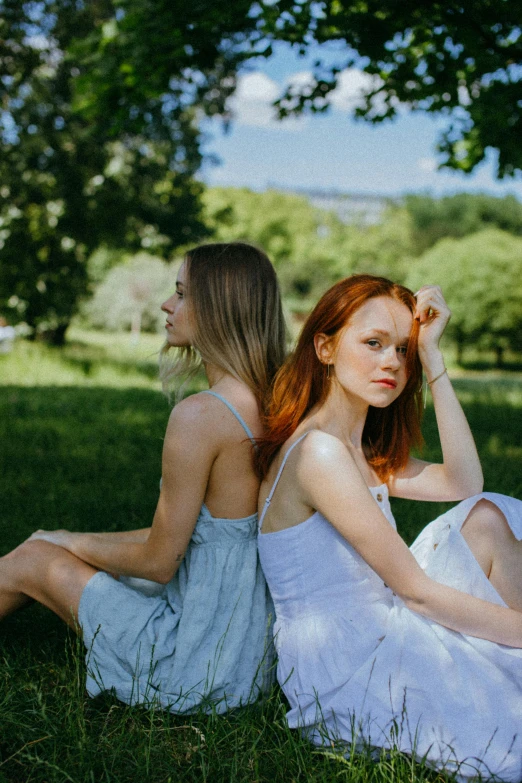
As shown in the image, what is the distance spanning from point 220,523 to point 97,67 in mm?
5509

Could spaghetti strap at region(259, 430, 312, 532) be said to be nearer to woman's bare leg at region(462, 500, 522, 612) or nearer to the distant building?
woman's bare leg at region(462, 500, 522, 612)

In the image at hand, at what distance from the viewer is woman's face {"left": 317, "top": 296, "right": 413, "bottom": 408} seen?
7.82 feet

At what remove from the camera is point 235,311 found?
2.54 meters

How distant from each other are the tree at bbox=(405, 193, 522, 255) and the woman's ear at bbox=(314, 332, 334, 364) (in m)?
59.2

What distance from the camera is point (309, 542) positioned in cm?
229

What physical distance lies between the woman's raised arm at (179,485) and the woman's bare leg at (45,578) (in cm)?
21

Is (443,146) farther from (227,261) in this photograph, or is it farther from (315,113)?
(227,261)

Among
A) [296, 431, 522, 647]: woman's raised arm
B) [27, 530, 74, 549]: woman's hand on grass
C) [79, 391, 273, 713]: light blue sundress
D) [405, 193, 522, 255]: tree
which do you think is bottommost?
[79, 391, 273, 713]: light blue sundress

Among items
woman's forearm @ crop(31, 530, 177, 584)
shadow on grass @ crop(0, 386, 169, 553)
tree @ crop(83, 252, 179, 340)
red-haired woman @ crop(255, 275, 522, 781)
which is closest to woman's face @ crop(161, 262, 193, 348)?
red-haired woman @ crop(255, 275, 522, 781)

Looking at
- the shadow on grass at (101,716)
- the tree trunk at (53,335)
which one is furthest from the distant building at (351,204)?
the shadow on grass at (101,716)

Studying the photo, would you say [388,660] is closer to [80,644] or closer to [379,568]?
[379,568]

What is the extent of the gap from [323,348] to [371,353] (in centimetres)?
16

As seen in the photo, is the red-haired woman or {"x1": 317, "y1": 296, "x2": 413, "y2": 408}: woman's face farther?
{"x1": 317, "y1": 296, "x2": 413, "y2": 408}: woman's face

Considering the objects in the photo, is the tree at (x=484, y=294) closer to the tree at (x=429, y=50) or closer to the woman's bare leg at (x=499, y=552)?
the tree at (x=429, y=50)
